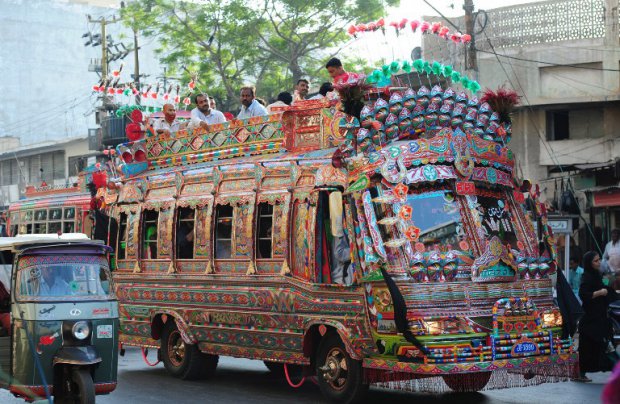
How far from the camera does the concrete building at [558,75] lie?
27156mm

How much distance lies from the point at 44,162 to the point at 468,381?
134ft

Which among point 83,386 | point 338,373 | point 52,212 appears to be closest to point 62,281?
point 83,386

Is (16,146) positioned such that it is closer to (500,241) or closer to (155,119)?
(155,119)

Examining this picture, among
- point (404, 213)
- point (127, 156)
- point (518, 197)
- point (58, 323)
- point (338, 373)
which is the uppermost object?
point (127, 156)

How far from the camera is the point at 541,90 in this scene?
92.7 feet

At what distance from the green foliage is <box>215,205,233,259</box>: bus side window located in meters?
21.2

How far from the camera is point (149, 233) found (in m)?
14.0

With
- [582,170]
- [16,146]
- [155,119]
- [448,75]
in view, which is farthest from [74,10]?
[448,75]

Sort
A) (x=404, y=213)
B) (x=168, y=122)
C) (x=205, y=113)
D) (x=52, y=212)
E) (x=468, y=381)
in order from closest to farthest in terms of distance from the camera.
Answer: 1. (x=404, y=213)
2. (x=468, y=381)
3. (x=205, y=113)
4. (x=168, y=122)
5. (x=52, y=212)

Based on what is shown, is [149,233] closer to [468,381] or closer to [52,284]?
[52,284]

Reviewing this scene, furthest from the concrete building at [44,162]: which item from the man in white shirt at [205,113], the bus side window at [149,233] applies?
the bus side window at [149,233]

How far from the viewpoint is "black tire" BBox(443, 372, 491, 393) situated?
9.98m

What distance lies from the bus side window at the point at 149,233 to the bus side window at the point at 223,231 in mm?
1532

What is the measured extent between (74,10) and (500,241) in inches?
1789
